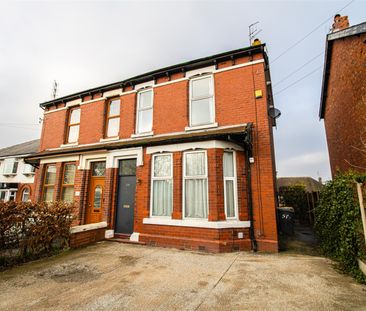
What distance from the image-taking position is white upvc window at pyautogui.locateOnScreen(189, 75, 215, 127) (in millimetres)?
7773

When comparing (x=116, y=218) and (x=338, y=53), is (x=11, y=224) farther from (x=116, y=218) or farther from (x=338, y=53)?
(x=338, y=53)

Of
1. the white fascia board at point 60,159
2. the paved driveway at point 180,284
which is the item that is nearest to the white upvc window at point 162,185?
the paved driveway at point 180,284

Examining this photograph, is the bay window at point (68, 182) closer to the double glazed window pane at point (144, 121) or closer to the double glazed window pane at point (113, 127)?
the double glazed window pane at point (113, 127)

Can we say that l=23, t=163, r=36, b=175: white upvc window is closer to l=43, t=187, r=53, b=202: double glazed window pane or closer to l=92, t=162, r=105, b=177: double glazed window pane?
l=43, t=187, r=53, b=202: double glazed window pane

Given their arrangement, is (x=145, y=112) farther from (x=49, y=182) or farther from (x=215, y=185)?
(x=49, y=182)

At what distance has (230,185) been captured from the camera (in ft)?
21.6

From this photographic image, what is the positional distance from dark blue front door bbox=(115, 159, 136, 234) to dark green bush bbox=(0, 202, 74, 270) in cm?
194

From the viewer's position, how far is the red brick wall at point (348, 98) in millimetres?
7211

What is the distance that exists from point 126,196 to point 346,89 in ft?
33.8

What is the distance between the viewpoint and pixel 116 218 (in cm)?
786

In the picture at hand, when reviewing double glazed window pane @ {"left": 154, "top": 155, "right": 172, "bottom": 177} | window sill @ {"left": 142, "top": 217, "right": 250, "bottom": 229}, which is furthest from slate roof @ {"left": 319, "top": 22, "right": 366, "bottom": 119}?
double glazed window pane @ {"left": 154, "top": 155, "right": 172, "bottom": 177}

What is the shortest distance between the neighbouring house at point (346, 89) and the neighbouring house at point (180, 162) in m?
2.86

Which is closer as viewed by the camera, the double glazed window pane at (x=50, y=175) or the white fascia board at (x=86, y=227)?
the white fascia board at (x=86, y=227)

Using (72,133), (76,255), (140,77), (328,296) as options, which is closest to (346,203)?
(328,296)
